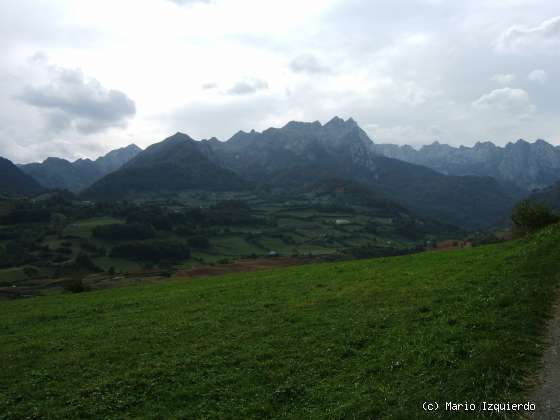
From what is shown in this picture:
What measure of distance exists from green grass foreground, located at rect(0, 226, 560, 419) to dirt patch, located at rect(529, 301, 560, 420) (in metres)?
0.35

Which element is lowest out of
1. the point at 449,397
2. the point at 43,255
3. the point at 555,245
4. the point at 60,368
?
the point at 43,255

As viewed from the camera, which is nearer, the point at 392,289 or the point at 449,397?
the point at 449,397

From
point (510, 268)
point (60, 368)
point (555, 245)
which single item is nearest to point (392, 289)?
point (510, 268)

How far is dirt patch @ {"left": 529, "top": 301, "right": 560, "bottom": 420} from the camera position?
11.6 m

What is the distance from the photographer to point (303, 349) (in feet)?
63.1

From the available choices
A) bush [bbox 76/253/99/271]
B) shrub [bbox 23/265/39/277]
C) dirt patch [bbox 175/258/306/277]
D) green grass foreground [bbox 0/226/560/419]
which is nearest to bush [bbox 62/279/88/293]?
dirt patch [bbox 175/258/306/277]

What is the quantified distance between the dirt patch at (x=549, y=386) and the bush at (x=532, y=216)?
27949mm

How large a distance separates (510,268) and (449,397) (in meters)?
16.8

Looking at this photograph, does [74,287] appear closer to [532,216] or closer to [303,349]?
[303,349]

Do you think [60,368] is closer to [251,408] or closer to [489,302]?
[251,408]

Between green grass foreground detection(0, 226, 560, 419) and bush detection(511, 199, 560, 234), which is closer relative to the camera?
green grass foreground detection(0, 226, 560, 419)

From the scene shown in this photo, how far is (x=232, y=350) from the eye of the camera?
65.6ft

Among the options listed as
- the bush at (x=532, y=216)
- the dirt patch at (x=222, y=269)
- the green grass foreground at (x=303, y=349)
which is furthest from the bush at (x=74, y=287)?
the bush at (x=532, y=216)

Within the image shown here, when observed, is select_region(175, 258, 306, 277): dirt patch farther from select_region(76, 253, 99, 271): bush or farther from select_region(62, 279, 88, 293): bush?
select_region(76, 253, 99, 271): bush
